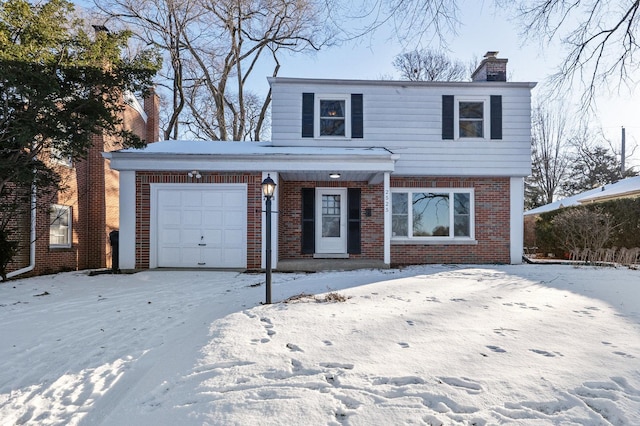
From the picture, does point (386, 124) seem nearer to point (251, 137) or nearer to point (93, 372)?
point (93, 372)

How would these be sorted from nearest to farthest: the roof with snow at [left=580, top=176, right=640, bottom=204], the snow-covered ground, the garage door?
1. the snow-covered ground
2. the garage door
3. the roof with snow at [left=580, top=176, right=640, bottom=204]

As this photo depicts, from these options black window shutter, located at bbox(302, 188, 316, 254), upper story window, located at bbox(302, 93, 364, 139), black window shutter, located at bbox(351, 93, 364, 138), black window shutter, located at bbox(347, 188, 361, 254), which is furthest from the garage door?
black window shutter, located at bbox(351, 93, 364, 138)

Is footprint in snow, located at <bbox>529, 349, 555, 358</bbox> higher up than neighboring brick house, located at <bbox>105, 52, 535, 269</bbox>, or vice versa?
neighboring brick house, located at <bbox>105, 52, 535, 269</bbox>

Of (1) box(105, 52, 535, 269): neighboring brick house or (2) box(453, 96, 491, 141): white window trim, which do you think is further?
(2) box(453, 96, 491, 141): white window trim

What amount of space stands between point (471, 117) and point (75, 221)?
12437 mm

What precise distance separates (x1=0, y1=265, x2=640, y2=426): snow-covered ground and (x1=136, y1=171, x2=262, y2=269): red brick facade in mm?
2828

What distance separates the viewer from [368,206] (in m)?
10.2

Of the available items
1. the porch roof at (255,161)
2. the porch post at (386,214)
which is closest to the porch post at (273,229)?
the porch roof at (255,161)

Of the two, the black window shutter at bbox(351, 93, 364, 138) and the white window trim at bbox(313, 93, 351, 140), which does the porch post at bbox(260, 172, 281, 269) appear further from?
the black window shutter at bbox(351, 93, 364, 138)

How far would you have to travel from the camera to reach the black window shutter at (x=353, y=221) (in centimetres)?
1010

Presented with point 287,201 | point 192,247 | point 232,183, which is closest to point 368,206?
point 287,201

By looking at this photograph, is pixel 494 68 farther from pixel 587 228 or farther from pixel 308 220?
pixel 308 220

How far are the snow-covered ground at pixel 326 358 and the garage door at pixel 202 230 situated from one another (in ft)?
9.51

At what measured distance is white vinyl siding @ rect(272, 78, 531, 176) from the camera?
10.1 meters
